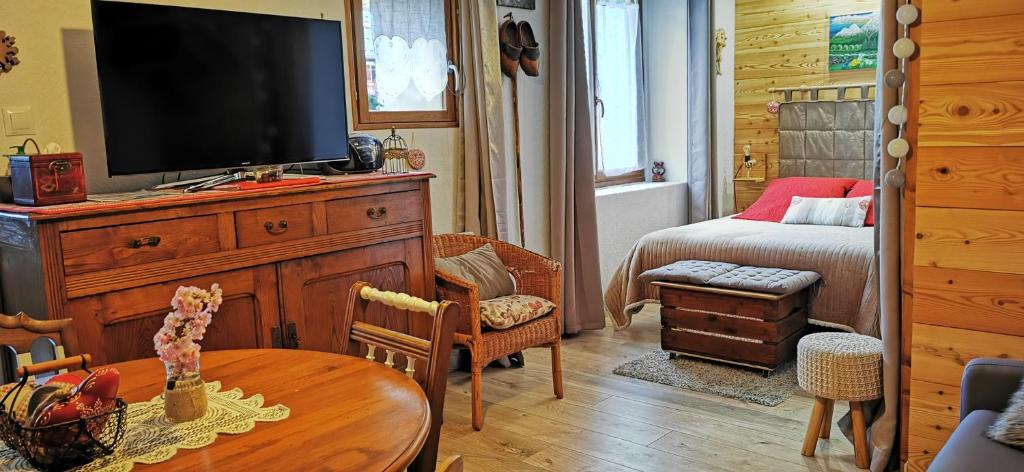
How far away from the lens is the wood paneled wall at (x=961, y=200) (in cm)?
238

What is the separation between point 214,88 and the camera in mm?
2910

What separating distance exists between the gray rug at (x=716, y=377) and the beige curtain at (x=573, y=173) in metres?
0.64

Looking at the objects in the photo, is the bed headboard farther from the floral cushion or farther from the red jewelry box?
the red jewelry box

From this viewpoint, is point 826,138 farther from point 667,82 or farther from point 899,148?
point 899,148

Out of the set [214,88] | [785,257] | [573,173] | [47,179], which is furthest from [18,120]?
[785,257]

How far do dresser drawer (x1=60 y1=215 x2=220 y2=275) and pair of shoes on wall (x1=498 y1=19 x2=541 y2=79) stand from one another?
2116mm

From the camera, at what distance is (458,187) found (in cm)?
421

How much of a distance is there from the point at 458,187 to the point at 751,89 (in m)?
2.98

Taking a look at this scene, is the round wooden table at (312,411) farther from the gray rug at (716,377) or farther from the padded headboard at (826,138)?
the padded headboard at (826,138)

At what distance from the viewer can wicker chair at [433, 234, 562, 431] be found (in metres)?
3.31

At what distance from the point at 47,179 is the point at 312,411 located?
1.43 metres

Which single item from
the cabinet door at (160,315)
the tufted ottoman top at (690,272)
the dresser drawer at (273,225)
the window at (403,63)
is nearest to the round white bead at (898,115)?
the tufted ottoman top at (690,272)

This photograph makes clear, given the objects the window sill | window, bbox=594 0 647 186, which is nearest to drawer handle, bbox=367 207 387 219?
the window sill

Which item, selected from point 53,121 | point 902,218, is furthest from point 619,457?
point 53,121
